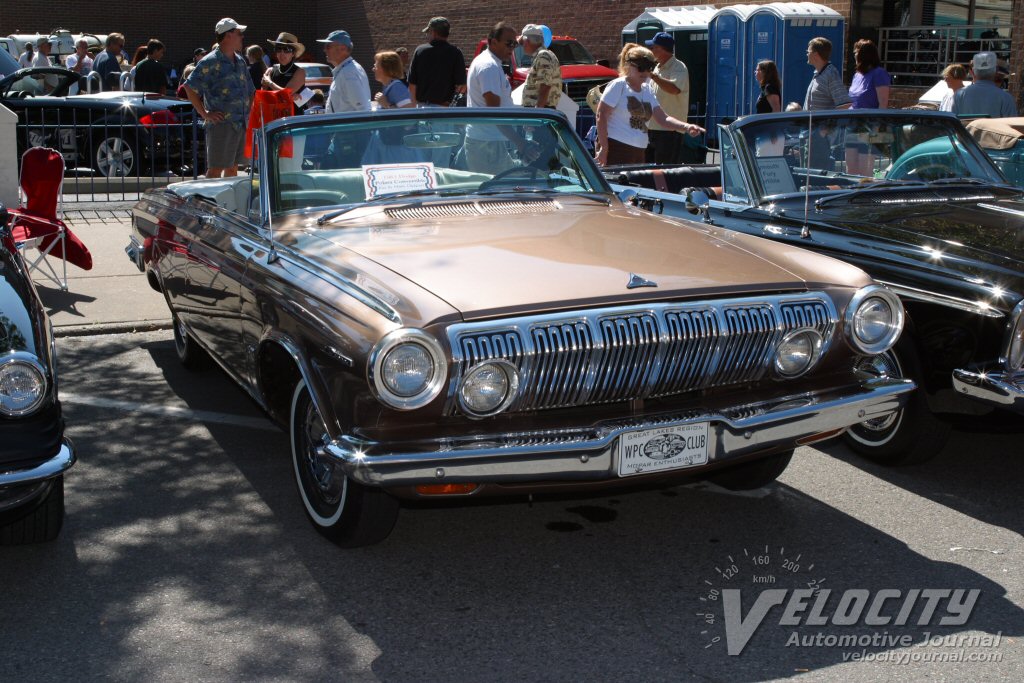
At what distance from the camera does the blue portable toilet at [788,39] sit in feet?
60.6

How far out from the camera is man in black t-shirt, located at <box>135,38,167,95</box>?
17625 millimetres

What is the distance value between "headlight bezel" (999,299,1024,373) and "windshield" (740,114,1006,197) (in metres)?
1.79

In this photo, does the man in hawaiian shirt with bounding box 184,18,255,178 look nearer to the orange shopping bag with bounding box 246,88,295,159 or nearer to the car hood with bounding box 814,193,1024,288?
the orange shopping bag with bounding box 246,88,295,159

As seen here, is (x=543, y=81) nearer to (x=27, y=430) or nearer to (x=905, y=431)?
(x=905, y=431)

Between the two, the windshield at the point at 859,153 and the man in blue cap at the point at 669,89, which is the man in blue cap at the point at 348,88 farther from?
the windshield at the point at 859,153

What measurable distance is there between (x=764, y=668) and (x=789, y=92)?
16174 mm

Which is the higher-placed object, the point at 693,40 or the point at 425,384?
the point at 693,40

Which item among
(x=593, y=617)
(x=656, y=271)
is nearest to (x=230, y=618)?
→ (x=593, y=617)

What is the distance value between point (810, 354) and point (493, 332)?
124 centimetres

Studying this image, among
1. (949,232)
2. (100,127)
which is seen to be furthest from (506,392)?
(100,127)

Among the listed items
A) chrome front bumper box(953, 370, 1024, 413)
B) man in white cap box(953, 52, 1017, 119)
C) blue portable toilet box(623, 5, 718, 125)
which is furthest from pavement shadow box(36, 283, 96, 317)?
blue portable toilet box(623, 5, 718, 125)

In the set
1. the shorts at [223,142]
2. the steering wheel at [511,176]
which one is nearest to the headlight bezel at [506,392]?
the steering wheel at [511,176]

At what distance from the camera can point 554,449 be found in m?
3.80

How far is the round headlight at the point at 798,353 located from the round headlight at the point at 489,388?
3.38 ft
